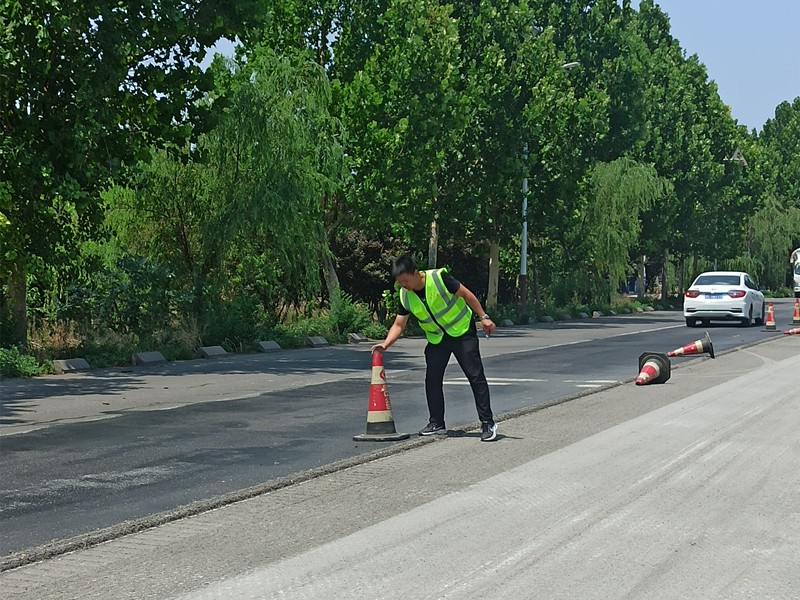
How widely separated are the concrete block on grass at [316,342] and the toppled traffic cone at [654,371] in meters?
12.7

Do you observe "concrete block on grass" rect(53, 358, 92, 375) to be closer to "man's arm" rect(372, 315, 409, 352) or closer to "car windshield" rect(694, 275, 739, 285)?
"man's arm" rect(372, 315, 409, 352)

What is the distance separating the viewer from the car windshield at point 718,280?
3944 centimetres

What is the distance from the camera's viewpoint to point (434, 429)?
40.0ft

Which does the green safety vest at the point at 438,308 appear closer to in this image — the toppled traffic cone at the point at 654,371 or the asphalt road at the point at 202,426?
the asphalt road at the point at 202,426

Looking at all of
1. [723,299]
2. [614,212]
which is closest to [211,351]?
[723,299]

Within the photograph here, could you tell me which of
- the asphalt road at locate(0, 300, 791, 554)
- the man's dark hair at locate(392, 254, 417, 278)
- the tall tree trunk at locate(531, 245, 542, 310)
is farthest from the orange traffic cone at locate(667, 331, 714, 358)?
the tall tree trunk at locate(531, 245, 542, 310)

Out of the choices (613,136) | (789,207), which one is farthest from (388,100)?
(789,207)

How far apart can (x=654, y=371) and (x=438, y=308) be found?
7.20 meters

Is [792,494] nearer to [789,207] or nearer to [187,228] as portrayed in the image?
[187,228]

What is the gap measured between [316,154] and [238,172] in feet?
10.4

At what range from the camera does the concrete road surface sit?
20.3 feet

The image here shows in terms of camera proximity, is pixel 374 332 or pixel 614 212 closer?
pixel 374 332

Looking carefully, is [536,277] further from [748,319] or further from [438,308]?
[438,308]

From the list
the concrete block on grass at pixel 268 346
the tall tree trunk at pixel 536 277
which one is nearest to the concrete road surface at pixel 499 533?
the concrete block on grass at pixel 268 346
